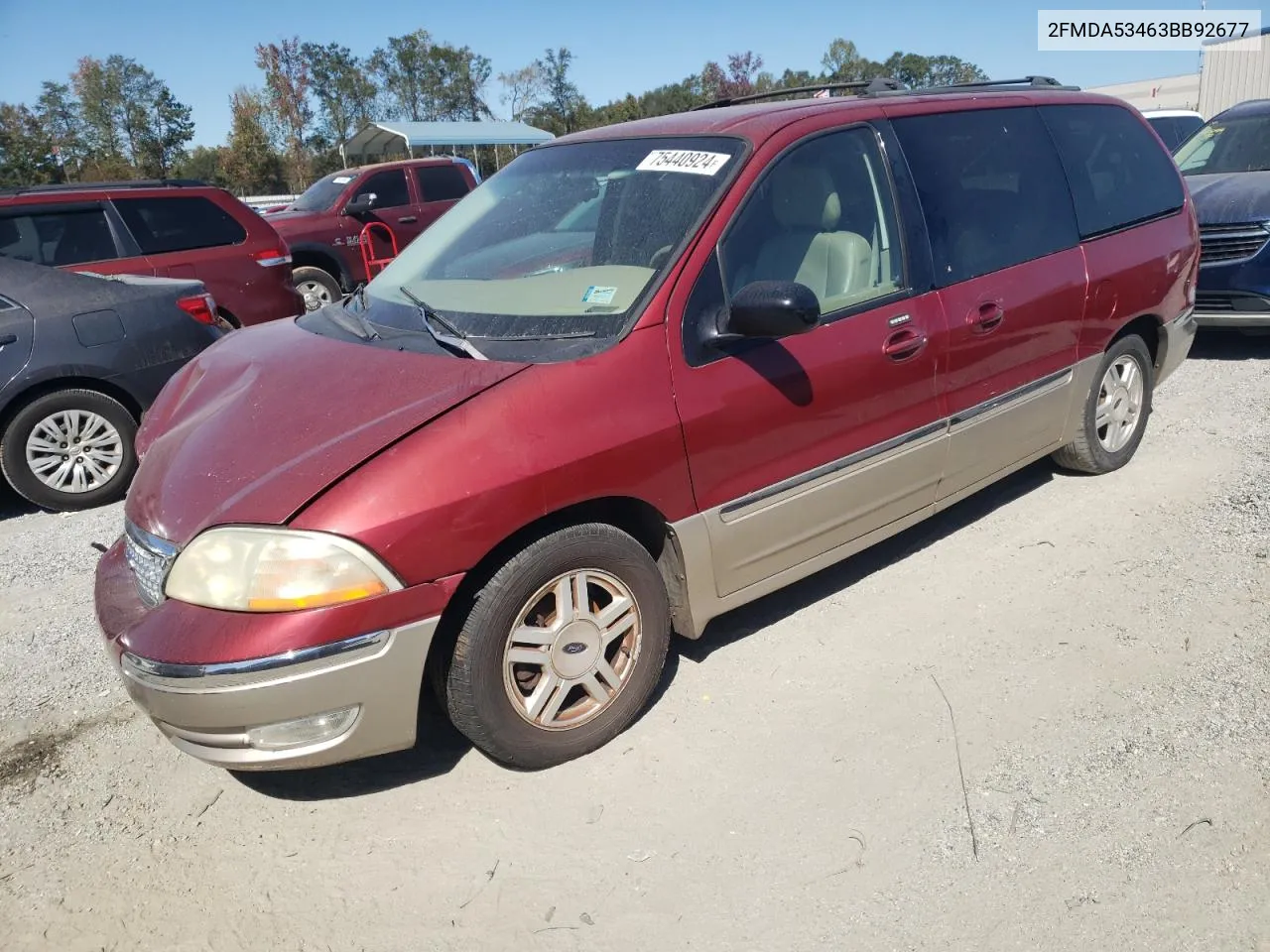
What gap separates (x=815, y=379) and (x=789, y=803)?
1368mm

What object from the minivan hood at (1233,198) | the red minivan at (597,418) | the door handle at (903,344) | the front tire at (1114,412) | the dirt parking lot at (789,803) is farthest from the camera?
the minivan hood at (1233,198)

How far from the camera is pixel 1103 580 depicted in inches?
152

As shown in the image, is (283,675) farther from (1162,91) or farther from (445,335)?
(1162,91)

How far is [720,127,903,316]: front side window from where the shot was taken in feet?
10.5

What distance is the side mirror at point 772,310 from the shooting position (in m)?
2.86

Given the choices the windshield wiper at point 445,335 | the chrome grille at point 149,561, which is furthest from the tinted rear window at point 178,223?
the chrome grille at point 149,561

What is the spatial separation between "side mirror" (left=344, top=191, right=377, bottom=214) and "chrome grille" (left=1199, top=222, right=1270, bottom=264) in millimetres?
9258

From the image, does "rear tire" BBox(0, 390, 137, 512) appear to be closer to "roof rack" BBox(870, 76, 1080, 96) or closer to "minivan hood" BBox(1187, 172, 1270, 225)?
"roof rack" BBox(870, 76, 1080, 96)

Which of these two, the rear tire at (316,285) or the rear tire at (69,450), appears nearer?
the rear tire at (69,450)

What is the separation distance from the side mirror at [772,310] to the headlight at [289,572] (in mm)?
1308

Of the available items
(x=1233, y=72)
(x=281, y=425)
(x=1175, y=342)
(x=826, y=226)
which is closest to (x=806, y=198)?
(x=826, y=226)

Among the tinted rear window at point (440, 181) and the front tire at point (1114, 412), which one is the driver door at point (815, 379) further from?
the tinted rear window at point (440, 181)

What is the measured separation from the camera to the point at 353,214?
12.5 metres


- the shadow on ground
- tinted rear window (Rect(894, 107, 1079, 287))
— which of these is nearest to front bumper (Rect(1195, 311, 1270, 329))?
tinted rear window (Rect(894, 107, 1079, 287))
